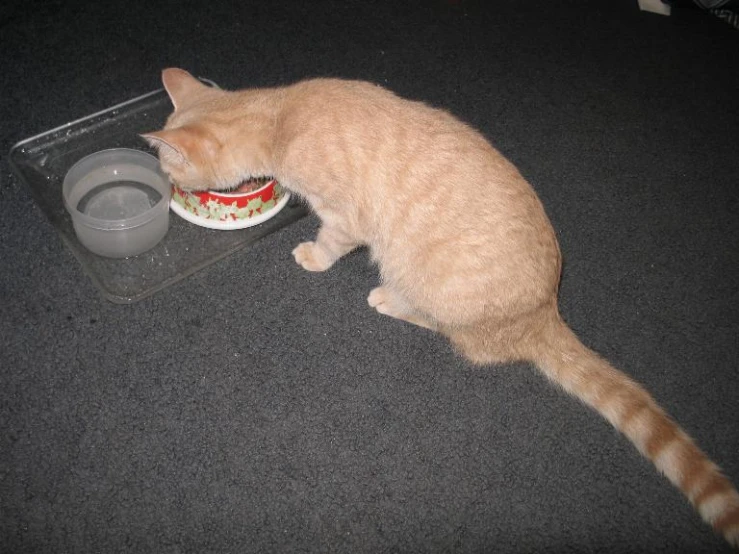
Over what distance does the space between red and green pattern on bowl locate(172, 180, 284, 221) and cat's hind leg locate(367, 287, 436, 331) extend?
419 mm

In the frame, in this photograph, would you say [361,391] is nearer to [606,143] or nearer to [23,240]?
[23,240]

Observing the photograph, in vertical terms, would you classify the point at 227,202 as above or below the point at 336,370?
above

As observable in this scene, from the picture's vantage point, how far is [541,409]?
1440 mm

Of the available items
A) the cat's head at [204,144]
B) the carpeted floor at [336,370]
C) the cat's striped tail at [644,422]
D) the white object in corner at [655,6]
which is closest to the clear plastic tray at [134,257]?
the carpeted floor at [336,370]

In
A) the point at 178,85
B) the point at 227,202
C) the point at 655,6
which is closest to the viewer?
the point at 178,85

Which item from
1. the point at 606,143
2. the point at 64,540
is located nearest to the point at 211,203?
the point at 64,540

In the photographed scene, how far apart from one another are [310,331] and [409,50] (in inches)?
52.9

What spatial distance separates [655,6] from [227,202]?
2331 mm

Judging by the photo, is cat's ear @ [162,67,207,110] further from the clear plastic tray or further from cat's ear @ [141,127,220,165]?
the clear plastic tray

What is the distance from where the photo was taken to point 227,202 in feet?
5.13

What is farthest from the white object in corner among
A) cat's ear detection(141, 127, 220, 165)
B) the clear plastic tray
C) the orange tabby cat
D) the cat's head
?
cat's ear detection(141, 127, 220, 165)

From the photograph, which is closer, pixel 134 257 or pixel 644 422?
pixel 644 422

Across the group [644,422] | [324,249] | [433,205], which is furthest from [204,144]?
[644,422]

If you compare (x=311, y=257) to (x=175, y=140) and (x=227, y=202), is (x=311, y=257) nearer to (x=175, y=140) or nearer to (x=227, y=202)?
(x=227, y=202)
